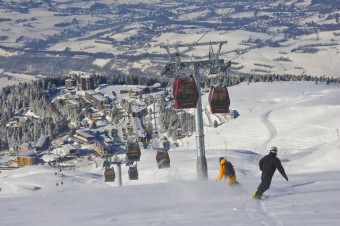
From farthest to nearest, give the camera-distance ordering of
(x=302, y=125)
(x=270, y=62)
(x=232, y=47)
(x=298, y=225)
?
(x=232, y=47) → (x=270, y=62) → (x=302, y=125) → (x=298, y=225)

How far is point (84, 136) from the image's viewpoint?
225 feet

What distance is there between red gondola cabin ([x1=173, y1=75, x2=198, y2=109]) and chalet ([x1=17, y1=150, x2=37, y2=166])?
4078 centimetres

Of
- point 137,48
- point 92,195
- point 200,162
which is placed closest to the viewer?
point 92,195

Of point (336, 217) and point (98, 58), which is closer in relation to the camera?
point (336, 217)

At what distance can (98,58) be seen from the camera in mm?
174625

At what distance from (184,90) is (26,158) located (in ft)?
138

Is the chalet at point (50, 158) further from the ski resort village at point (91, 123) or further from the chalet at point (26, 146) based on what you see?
the chalet at point (26, 146)

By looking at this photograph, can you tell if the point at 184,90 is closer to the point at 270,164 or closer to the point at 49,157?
the point at 270,164

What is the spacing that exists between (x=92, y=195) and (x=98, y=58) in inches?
6241

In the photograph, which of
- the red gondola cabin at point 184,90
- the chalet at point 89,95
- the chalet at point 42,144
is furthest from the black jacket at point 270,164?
the chalet at point 89,95

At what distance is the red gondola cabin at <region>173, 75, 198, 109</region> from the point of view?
23031 millimetres

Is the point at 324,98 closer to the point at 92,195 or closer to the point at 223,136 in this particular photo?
the point at 223,136

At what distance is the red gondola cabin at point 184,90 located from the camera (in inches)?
907

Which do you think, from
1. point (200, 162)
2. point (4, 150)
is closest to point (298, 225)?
point (200, 162)
